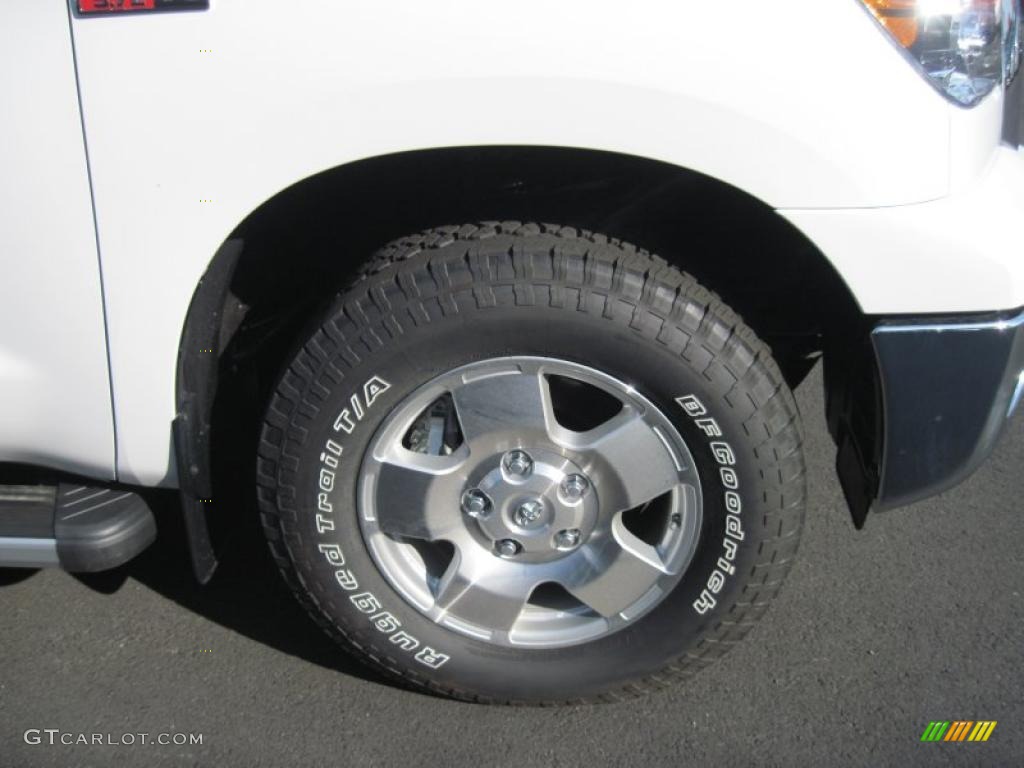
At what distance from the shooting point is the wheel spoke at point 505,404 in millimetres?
2176

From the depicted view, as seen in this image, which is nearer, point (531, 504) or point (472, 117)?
point (472, 117)

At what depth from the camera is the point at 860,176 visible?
1.89 m

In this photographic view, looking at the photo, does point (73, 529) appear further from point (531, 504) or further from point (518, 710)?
point (518, 710)

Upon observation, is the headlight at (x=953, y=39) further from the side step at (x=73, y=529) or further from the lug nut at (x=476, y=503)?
the side step at (x=73, y=529)

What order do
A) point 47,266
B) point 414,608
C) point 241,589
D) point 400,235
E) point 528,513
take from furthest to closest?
point 241,589 < point 400,235 < point 414,608 < point 528,513 < point 47,266

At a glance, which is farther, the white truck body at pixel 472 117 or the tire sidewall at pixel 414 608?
the tire sidewall at pixel 414 608

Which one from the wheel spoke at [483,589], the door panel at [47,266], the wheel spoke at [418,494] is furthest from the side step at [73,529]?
the wheel spoke at [483,589]

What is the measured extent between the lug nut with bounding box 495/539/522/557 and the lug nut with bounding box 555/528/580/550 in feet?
0.29

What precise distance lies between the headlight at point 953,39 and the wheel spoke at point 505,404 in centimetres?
92

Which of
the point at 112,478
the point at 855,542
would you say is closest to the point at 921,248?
the point at 855,542

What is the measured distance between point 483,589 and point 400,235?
2.80ft

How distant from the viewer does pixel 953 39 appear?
6.33 ft

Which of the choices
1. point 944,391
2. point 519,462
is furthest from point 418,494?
point 944,391

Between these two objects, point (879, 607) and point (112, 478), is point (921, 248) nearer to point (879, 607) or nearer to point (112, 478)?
point (879, 607)
